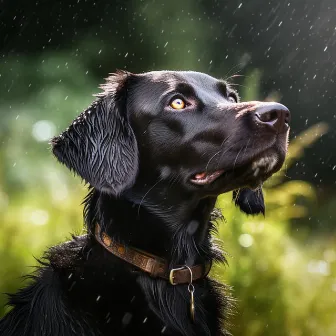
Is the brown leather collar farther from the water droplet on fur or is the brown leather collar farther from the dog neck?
the water droplet on fur

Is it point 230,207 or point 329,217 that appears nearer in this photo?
point 230,207

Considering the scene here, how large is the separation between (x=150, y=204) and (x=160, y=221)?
3.7 inches

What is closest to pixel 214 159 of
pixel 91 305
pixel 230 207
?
pixel 91 305

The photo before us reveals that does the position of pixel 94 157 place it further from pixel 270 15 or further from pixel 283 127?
pixel 270 15

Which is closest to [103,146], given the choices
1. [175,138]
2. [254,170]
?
[175,138]

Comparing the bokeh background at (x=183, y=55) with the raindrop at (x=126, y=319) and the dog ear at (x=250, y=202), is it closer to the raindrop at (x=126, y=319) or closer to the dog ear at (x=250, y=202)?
the dog ear at (x=250, y=202)

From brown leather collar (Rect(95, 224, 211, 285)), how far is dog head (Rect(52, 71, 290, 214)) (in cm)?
22

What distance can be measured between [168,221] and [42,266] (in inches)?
24.1

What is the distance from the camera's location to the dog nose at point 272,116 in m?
2.53

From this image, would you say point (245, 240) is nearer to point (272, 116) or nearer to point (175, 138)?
point (175, 138)

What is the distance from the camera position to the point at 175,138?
2811mm

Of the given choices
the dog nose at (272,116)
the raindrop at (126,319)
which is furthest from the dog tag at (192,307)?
the dog nose at (272,116)

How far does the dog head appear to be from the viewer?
8.59 feet

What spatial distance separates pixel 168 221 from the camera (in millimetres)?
2906
